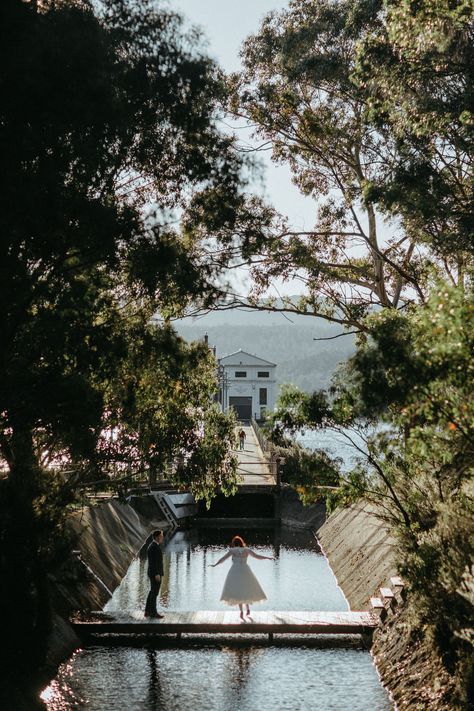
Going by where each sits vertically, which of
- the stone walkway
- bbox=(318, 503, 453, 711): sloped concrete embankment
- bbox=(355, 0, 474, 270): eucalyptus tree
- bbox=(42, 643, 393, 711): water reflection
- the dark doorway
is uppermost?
the dark doorway

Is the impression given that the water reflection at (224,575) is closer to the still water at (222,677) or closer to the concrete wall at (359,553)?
the concrete wall at (359,553)

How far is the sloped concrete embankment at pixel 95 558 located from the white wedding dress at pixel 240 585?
2932 mm

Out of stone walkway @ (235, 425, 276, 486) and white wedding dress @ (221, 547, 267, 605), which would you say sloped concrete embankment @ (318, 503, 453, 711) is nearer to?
white wedding dress @ (221, 547, 267, 605)

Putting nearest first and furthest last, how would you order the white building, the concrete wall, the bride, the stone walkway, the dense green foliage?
1. the dense green foliage
2. the bride
3. the concrete wall
4. the stone walkway
5. the white building

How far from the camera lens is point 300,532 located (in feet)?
123

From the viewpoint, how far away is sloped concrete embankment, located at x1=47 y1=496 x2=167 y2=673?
1516 cm

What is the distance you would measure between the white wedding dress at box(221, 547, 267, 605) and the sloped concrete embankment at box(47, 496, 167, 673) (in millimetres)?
2932

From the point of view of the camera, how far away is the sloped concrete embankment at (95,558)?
15164 mm

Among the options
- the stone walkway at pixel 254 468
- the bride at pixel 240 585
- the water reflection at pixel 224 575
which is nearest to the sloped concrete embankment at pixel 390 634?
the water reflection at pixel 224 575

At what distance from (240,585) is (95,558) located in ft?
25.9

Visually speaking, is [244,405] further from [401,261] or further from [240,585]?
[240,585]

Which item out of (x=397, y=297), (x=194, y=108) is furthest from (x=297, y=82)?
(x=194, y=108)

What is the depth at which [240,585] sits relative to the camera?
55.2 ft

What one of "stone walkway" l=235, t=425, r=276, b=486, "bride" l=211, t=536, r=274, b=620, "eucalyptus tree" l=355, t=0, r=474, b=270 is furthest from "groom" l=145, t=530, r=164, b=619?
"stone walkway" l=235, t=425, r=276, b=486
